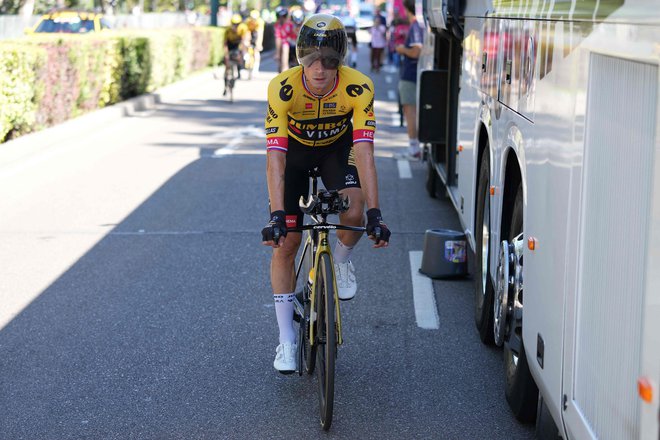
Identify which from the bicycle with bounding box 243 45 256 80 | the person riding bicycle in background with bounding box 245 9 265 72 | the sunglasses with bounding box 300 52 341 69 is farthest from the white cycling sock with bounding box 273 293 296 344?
the person riding bicycle in background with bounding box 245 9 265 72

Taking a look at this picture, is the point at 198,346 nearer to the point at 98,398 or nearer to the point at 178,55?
the point at 98,398

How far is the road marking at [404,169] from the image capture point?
13297mm

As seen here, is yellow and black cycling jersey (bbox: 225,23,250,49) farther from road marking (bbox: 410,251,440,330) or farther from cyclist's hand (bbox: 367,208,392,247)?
cyclist's hand (bbox: 367,208,392,247)

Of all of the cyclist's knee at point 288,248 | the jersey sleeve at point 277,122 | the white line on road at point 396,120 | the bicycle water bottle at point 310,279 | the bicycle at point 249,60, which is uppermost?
the jersey sleeve at point 277,122

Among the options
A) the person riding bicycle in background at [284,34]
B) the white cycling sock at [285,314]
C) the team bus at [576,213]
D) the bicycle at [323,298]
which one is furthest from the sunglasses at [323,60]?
the person riding bicycle in background at [284,34]

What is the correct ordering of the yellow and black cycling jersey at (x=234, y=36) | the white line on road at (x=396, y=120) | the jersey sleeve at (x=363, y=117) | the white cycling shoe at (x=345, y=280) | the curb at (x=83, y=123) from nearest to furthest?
the jersey sleeve at (x=363, y=117), the white cycling shoe at (x=345, y=280), the curb at (x=83, y=123), the white line on road at (x=396, y=120), the yellow and black cycling jersey at (x=234, y=36)

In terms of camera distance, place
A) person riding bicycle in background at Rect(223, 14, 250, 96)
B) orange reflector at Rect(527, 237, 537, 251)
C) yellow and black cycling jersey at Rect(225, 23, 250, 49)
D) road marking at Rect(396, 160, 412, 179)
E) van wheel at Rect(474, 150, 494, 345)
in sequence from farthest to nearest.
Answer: yellow and black cycling jersey at Rect(225, 23, 250, 49), person riding bicycle in background at Rect(223, 14, 250, 96), road marking at Rect(396, 160, 412, 179), van wheel at Rect(474, 150, 494, 345), orange reflector at Rect(527, 237, 537, 251)

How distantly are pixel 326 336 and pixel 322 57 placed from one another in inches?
48.4

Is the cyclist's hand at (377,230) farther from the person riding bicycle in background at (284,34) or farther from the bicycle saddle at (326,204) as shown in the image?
the person riding bicycle in background at (284,34)

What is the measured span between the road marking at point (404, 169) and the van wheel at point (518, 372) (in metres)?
7.96

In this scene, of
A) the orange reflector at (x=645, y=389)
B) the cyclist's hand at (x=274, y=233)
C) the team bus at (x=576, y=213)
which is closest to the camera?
the orange reflector at (x=645, y=389)

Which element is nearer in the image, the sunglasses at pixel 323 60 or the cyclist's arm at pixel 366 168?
the sunglasses at pixel 323 60

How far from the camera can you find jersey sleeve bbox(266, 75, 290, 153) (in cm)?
516

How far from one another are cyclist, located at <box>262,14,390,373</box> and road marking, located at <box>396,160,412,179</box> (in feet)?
24.6
